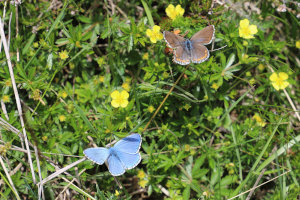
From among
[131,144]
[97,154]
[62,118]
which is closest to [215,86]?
[131,144]

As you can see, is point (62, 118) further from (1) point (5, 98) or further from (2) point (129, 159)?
(2) point (129, 159)

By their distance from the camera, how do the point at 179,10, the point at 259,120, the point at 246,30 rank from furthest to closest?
the point at 259,120, the point at 179,10, the point at 246,30

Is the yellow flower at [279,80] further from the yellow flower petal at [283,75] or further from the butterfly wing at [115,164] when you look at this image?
the butterfly wing at [115,164]

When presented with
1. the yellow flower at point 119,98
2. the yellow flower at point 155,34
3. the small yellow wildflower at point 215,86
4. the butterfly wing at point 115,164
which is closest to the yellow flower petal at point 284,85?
the small yellow wildflower at point 215,86

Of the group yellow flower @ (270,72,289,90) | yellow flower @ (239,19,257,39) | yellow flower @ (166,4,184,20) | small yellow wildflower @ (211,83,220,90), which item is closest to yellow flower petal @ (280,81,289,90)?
yellow flower @ (270,72,289,90)

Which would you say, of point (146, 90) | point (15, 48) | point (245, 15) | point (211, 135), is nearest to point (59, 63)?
point (15, 48)

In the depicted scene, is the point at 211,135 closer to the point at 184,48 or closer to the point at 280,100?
the point at 280,100
